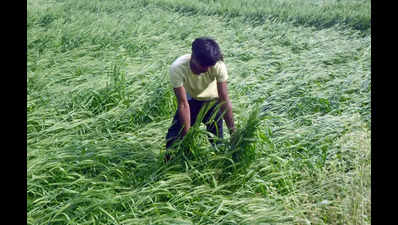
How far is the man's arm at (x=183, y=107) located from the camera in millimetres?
2287

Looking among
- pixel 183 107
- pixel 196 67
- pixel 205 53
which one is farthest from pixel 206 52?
pixel 183 107

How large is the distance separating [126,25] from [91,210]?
5373 millimetres

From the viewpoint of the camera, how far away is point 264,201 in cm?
227

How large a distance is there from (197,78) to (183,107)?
24 centimetres

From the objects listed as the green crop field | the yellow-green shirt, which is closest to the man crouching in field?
the yellow-green shirt

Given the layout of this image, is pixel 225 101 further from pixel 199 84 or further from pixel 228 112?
pixel 199 84

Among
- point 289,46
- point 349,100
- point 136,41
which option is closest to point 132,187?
point 349,100

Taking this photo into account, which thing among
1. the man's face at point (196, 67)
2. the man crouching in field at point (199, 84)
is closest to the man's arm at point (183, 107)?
the man crouching in field at point (199, 84)

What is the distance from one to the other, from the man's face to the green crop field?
43cm

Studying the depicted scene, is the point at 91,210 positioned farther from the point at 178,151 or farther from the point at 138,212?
the point at 178,151

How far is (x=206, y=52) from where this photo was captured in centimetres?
214

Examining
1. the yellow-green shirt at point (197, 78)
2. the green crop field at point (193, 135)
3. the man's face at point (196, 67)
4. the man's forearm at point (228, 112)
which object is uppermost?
the man's face at point (196, 67)

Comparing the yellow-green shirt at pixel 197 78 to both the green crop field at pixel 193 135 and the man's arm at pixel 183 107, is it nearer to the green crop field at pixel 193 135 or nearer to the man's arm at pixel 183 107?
the man's arm at pixel 183 107

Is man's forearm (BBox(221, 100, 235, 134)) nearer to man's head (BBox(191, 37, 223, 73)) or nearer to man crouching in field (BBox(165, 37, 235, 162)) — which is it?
man crouching in field (BBox(165, 37, 235, 162))
